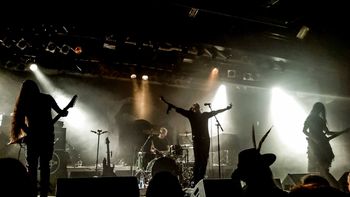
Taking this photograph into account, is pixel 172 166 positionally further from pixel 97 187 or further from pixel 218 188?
pixel 97 187

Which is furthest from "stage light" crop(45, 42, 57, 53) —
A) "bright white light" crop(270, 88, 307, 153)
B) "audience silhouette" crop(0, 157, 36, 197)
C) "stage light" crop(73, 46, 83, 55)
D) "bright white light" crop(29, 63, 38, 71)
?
"bright white light" crop(270, 88, 307, 153)

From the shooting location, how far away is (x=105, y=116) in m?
13.1

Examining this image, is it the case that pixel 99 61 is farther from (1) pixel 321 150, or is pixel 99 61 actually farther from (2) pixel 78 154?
(1) pixel 321 150

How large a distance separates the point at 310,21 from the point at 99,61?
6.71 m

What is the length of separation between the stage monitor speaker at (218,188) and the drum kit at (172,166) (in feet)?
16.0

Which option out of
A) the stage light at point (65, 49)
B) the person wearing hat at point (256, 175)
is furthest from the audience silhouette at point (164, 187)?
the stage light at point (65, 49)

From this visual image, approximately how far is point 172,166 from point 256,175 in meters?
6.18

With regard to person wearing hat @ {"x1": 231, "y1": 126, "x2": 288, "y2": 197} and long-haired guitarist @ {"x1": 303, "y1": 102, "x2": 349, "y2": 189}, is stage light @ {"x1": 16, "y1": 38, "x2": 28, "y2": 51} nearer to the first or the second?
long-haired guitarist @ {"x1": 303, "y1": 102, "x2": 349, "y2": 189}

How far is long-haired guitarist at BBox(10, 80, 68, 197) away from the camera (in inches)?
190

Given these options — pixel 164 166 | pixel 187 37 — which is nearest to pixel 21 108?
pixel 164 166

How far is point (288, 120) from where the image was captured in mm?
14672

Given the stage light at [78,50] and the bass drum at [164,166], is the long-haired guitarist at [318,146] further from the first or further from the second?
the stage light at [78,50]

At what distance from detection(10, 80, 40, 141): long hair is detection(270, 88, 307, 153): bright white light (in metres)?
11.4

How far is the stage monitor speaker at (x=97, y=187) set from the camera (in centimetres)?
349
